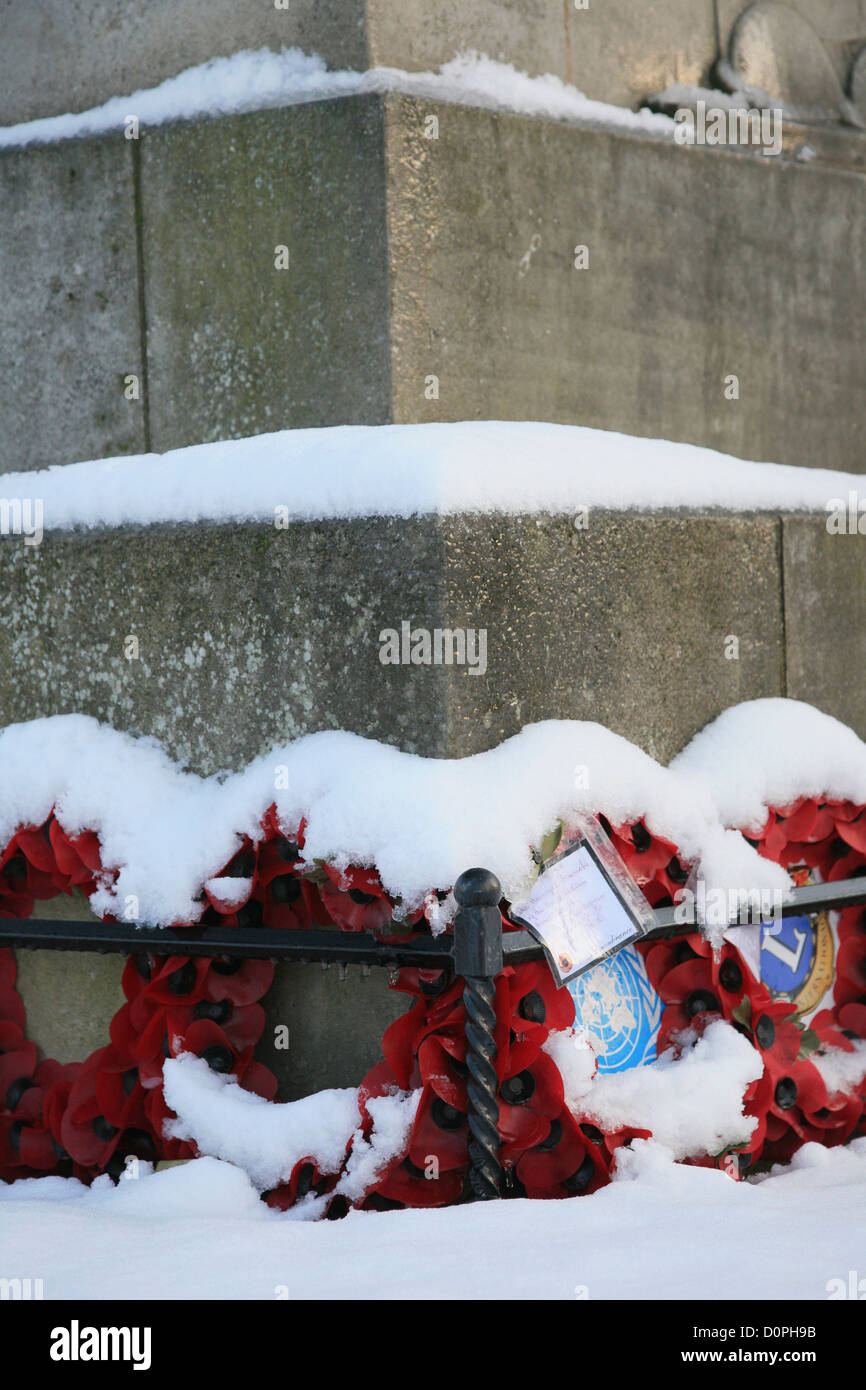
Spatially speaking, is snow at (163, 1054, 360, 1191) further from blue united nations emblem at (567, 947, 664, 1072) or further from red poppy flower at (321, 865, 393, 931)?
blue united nations emblem at (567, 947, 664, 1072)

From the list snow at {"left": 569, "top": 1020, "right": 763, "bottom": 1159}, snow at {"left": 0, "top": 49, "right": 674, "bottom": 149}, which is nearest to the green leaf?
snow at {"left": 569, "top": 1020, "right": 763, "bottom": 1159}

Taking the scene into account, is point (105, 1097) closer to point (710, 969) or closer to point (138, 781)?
point (138, 781)

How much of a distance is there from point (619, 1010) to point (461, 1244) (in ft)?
3.28

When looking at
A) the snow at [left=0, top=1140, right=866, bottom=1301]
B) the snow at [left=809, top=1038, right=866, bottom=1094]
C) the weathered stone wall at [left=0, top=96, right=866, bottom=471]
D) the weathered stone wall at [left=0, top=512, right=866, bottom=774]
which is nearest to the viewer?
the snow at [left=0, top=1140, right=866, bottom=1301]

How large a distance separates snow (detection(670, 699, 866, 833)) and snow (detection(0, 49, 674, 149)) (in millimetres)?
1745

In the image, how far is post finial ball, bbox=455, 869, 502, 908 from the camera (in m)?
3.25

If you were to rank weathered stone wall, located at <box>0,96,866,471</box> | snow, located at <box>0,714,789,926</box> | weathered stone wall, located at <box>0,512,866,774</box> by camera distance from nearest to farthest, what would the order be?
snow, located at <box>0,714,789,926</box>, weathered stone wall, located at <box>0,512,866,774</box>, weathered stone wall, located at <box>0,96,866,471</box>

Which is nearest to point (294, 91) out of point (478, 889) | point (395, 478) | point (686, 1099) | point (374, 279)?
point (374, 279)

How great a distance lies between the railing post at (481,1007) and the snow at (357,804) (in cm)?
12

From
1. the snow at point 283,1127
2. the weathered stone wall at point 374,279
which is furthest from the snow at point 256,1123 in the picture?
the weathered stone wall at point 374,279

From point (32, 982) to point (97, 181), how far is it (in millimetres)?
2236

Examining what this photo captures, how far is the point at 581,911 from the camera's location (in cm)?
353

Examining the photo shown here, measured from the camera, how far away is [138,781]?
3971 millimetres

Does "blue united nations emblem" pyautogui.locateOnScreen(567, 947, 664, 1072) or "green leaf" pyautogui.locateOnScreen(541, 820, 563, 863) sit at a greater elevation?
"green leaf" pyautogui.locateOnScreen(541, 820, 563, 863)
